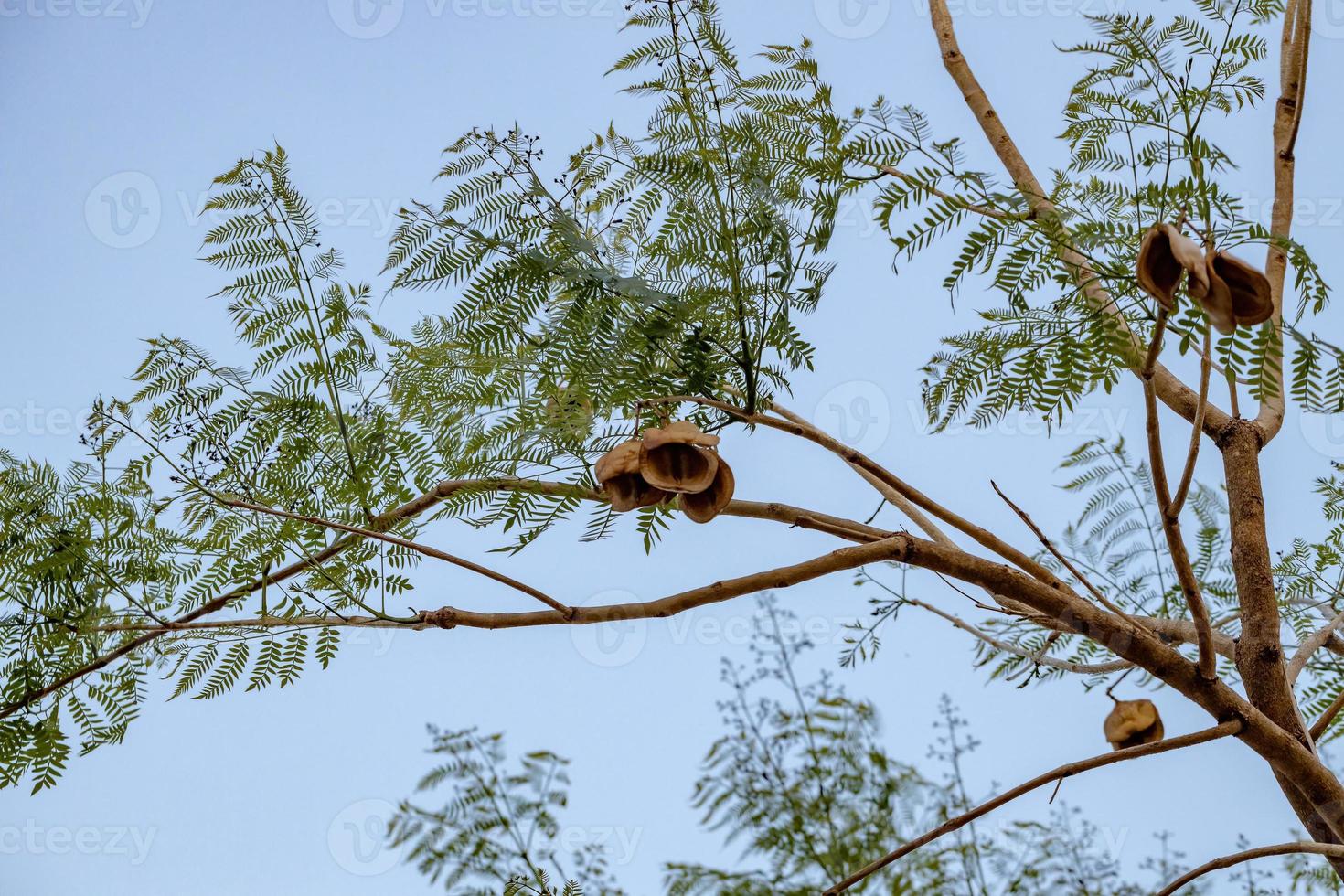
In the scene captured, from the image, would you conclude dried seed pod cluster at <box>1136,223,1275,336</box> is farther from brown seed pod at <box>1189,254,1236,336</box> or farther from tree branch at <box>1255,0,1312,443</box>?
tree branch at <box>1255,0,1312,443</box>

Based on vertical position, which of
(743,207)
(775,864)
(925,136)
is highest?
(925,136)

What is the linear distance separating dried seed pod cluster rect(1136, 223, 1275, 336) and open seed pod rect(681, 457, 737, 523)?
10.0 inches

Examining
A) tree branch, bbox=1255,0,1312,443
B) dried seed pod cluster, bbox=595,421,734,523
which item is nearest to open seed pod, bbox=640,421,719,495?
dried seed pod cluster, bbox=595,421,734,523

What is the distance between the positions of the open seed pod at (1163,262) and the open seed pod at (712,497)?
0.25 meters

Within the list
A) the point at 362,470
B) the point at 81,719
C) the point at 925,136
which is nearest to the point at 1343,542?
the point at 925,136

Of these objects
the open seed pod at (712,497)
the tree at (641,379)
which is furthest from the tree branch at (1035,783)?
the open seed pod at (712,497)

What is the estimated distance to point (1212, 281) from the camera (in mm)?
614

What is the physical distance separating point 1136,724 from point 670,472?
0.54m

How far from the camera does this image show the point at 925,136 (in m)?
0.98

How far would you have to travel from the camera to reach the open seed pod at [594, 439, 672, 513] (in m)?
0.70

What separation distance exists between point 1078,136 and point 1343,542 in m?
0.57

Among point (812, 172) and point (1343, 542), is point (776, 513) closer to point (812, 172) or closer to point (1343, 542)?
point (812, 172)

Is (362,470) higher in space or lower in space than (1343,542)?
lower

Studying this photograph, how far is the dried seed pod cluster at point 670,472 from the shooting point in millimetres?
699
